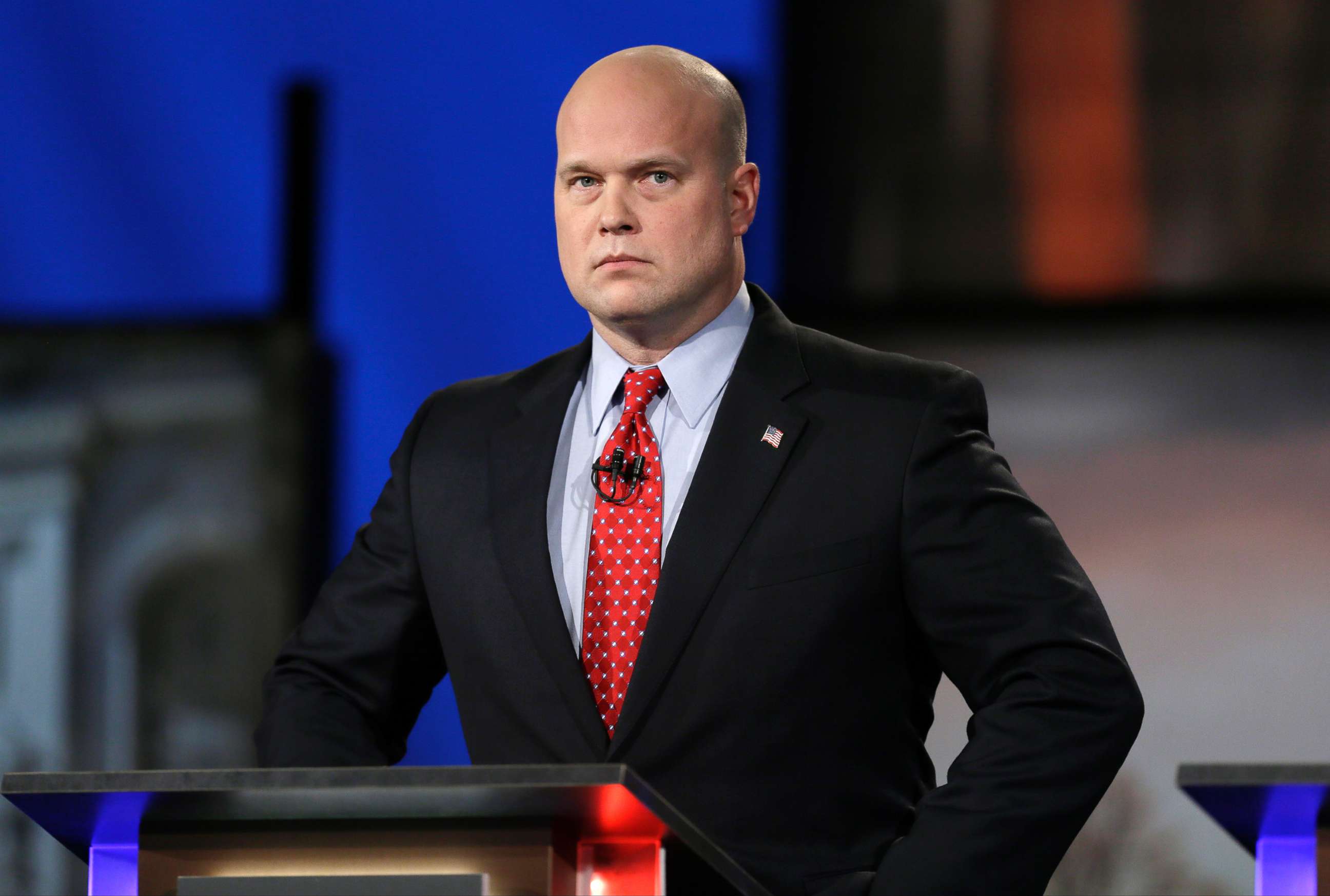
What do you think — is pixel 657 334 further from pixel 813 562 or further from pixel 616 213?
pixel 813 562

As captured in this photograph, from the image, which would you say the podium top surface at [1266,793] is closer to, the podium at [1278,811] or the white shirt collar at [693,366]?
the podium at [1278,811]

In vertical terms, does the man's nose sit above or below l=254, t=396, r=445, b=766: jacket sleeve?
above

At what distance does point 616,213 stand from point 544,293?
5.29 ft

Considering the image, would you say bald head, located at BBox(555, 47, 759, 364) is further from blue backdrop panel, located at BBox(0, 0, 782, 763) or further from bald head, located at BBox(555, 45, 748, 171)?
blue backdrop panel, located at BBox(0, 0, 782, 763)

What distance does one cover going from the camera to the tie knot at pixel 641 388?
2.11 metres

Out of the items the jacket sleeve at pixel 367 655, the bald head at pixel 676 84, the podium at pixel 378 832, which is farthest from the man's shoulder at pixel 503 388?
the podium at pixel 378 832

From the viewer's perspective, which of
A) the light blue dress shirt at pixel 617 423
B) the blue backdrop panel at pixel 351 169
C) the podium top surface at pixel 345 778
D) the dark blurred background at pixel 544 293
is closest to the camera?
the podium top surface at pixel 345 778

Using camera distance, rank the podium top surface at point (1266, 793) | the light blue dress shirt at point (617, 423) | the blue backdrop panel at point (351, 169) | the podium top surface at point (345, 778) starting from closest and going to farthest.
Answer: the podium top surface at point (345, 778) → the podium top surface at point (1266, 793) → the light blue dress shirt at point (617, 423) → the blue backdrop panel at point (351, 169)

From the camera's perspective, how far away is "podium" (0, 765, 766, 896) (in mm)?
1274

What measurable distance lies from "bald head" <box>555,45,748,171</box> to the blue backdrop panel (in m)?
1.46

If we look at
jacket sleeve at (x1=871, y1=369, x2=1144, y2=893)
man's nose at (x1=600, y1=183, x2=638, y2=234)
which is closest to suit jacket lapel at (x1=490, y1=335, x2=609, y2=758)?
man's nose at (x1=600, y1=183, x2=638, y2=234)

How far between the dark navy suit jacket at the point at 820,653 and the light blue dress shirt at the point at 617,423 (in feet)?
0.13

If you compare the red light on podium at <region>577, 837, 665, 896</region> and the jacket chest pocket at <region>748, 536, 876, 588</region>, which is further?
the jacket chest pocket at <region>748, 536, 876, 588</region>

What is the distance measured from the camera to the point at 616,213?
2061 millimetres
